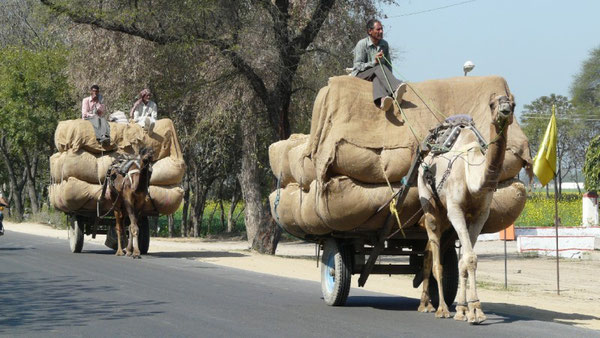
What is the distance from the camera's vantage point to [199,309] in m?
12.8

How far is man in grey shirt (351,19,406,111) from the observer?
42.1ft

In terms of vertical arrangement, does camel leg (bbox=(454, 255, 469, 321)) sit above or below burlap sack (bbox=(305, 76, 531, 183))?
below

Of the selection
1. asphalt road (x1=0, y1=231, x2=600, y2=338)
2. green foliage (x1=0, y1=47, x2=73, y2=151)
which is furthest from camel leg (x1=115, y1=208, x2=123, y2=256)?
green foliage (x1=0, y1=47, x2=73, y2=151)

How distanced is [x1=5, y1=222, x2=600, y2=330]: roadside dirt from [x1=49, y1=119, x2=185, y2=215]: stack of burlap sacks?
80.5 inches

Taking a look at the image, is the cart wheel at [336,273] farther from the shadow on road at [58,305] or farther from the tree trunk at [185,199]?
the tree trunk at [185,199]

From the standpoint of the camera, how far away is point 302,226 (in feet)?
45.4

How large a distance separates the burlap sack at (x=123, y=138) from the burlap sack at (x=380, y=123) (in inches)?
497

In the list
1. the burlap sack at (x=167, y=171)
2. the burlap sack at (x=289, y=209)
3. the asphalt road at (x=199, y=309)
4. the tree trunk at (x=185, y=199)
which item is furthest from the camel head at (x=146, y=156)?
the tree trunk at (x=185, y=199)

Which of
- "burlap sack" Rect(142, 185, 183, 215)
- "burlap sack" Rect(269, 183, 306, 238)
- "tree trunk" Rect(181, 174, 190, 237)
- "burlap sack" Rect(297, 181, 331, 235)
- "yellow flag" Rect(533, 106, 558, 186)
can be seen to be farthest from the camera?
"tree trunk" Rect(181, 174, 190, 237)

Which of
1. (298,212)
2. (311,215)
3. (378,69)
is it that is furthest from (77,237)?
(378,69)

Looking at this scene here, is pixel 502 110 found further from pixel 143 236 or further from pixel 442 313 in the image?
pixel 143 236

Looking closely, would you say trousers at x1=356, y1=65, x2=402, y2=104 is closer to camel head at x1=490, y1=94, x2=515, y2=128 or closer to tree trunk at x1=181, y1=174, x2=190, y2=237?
camel head at x1=490, y1=94, x2=515, y2=128

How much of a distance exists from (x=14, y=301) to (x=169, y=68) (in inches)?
592

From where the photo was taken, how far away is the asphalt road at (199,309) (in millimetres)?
10766
